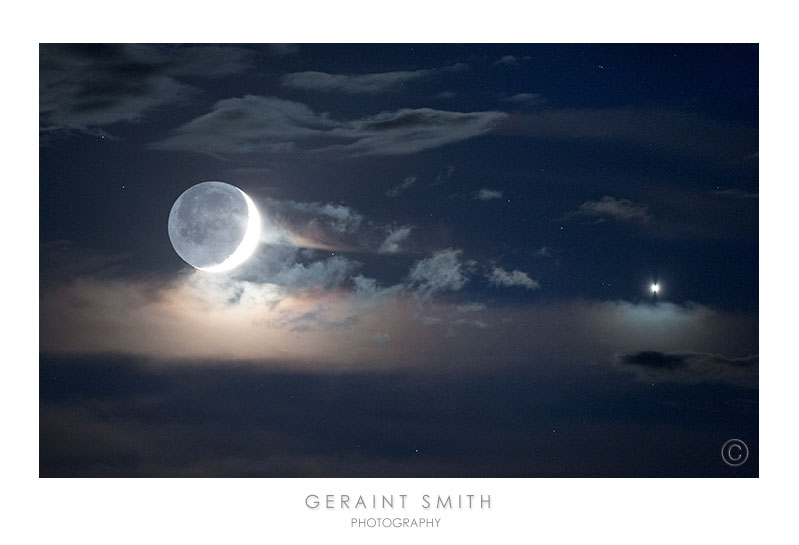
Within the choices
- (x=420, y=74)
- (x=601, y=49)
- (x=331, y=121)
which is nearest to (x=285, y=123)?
(x=331, y=121)

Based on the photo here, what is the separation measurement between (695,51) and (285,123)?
168 inches

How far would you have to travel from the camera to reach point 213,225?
295 inches

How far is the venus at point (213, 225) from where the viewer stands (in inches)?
297

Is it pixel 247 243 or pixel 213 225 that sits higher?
pixel 213 225

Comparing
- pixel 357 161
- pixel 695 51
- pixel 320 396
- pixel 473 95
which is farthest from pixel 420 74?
pixel 320 396

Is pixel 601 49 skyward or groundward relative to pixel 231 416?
skyward

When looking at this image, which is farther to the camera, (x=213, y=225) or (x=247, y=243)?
(x=247, y=243)

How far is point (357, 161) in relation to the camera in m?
7.73

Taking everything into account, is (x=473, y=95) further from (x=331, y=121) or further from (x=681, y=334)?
(x=681, y=334)

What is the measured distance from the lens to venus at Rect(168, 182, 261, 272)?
7.54 meters
